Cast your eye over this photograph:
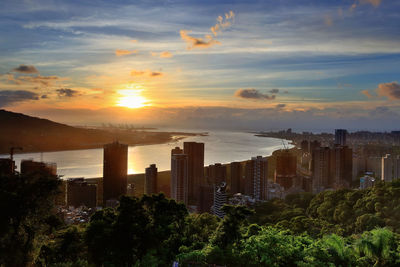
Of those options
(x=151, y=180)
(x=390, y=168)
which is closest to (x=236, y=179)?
(x=151, y=180)

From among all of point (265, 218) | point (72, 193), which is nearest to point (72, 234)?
point (265, 218)

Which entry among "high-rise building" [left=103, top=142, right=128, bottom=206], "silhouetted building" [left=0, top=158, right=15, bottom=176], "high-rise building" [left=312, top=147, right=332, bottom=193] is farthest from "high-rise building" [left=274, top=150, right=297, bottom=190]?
"silhouetted building" [left=0, top=158, right=15, bottom=176]

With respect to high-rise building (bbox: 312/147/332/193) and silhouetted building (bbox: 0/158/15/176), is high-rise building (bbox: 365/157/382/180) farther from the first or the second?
silhouetted building (bbox: 0/158/15/176)

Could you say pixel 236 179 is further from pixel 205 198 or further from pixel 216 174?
pixel 205 198

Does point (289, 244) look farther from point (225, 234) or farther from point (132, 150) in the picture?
point (132, 150)

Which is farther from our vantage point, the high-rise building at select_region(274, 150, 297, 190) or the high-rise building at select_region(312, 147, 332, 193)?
the high-rise building at select_region(274, 150, 297, 190)

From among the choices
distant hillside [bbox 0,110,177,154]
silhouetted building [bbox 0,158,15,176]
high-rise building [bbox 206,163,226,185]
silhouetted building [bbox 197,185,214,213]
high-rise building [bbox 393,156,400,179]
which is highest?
distant hillside [bbox 0,110,177,154]

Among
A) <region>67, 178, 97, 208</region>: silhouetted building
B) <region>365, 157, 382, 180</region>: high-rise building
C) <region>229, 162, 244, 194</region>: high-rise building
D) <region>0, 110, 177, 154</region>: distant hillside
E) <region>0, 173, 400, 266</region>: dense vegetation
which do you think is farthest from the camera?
<region>365, 157, 382, 180</region>: high-rise building
